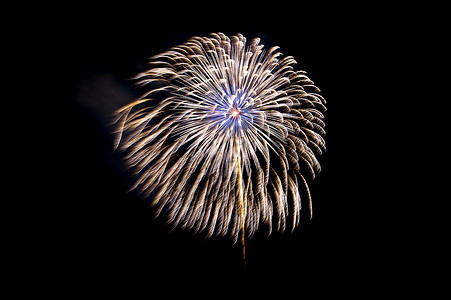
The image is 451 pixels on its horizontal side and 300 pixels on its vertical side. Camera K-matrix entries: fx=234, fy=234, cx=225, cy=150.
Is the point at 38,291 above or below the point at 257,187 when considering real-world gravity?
below

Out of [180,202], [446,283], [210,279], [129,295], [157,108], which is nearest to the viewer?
[157,108]

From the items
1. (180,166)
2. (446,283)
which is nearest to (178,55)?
(180,166)

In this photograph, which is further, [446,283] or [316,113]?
[446,283]

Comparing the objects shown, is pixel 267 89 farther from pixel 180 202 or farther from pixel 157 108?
pixel 180 202

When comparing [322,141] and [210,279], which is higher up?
[322,141]

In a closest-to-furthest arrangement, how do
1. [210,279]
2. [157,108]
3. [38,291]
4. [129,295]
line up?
1. [157,108]
2. [38,291]
3. [129,295]
4. [210,279]

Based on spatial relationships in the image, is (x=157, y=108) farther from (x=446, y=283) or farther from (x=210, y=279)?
(x=210, y=279)

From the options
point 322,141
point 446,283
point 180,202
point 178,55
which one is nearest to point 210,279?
point 446,283

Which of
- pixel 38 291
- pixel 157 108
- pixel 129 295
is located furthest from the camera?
pixel 129 295

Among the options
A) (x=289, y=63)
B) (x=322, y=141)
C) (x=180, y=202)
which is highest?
(x=289, y=63)
